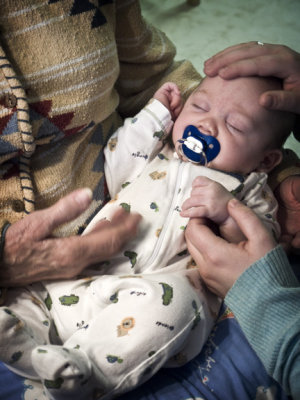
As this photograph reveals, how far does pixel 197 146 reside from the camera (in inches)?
36.0

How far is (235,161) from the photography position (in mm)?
956

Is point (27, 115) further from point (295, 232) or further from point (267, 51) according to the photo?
point (295, 232)

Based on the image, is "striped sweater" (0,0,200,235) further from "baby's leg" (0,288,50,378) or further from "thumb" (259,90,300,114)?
"thumb" (259,90,300,114)

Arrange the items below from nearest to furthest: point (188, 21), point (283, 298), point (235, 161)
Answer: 1. point (283, 298)
2. point (235, 161)
3. point (188, 21)

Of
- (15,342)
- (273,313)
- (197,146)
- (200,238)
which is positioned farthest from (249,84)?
(15,342)

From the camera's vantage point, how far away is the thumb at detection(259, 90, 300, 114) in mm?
880

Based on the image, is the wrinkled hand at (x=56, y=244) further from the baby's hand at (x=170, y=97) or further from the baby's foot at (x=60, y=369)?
the baby's hand at (x=170, y=97)

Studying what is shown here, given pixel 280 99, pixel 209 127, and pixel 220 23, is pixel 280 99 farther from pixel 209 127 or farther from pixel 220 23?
pixel 220 23

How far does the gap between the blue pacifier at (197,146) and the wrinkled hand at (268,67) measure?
155 mm

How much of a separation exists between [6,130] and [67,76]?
0.56ft

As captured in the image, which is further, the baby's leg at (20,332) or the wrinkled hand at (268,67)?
the wrinkled hand at (268,67)

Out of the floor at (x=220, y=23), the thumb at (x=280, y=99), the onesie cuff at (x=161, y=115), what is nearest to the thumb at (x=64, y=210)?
the onesie cuff at (x=161, y=115)

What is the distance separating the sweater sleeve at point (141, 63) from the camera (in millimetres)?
979

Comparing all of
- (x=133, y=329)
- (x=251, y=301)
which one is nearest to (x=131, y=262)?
(x=133, y=329)
